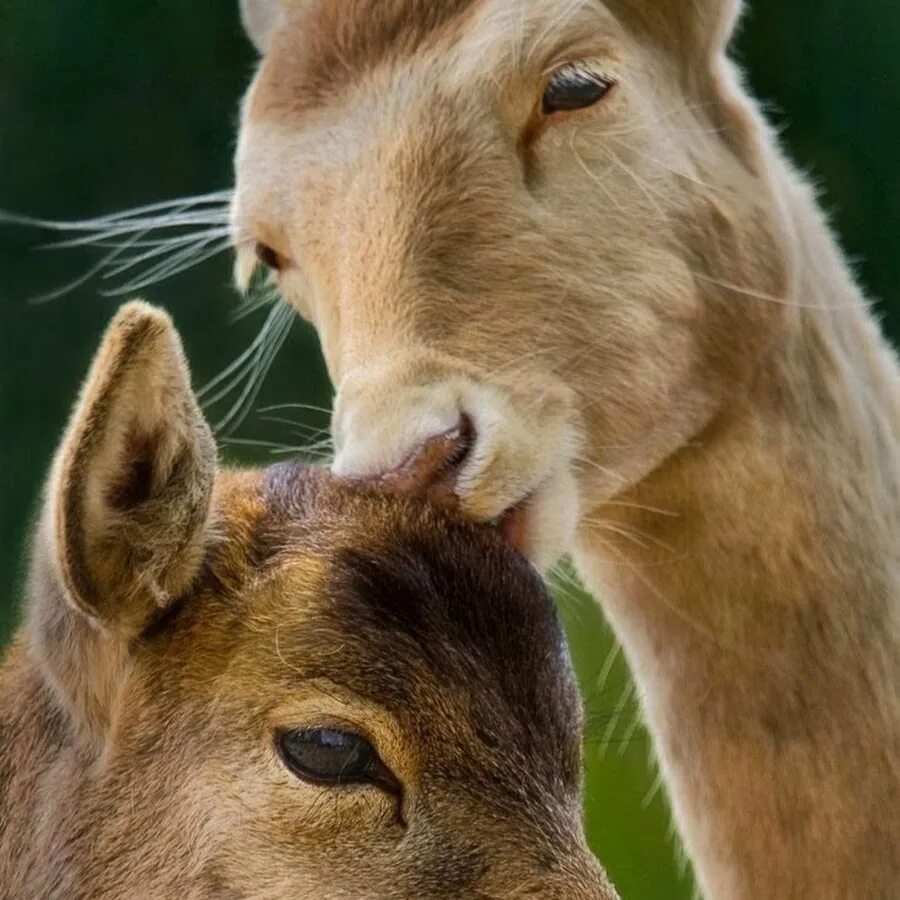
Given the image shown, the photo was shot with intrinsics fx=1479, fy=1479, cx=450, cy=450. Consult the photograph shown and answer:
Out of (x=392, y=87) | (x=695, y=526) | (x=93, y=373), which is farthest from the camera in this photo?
(x=695, y=526)

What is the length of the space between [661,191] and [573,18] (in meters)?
0.10

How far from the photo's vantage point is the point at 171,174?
94 cm

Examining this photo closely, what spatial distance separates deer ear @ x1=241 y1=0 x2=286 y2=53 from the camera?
0.86 m

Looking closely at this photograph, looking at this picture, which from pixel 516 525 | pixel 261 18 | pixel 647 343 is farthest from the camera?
pixel 261 18

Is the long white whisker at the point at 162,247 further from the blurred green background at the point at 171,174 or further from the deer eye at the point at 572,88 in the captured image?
the deer eye at the point at 572,88

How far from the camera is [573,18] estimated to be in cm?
79

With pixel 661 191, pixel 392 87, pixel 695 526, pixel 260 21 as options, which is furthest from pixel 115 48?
pixel 695 526

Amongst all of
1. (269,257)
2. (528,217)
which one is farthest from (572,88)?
(269,257)

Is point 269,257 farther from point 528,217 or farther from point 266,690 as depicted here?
point 266,690

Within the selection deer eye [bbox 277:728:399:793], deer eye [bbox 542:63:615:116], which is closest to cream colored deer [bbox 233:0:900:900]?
deer eye [bbox 542:63:615:116]

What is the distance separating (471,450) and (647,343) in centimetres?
18

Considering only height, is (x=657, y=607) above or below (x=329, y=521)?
below

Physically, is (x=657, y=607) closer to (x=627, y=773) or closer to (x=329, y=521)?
(x=627, y=773)

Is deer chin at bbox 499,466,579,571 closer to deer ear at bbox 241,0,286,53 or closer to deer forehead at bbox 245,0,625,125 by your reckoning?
deer forehead at bbox 245,0,625,125
